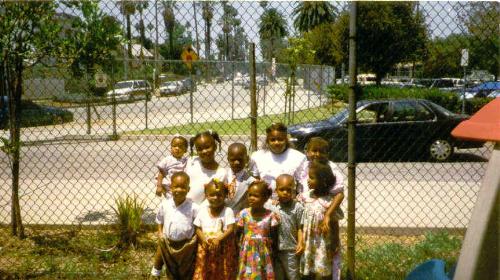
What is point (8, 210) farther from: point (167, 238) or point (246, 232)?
point (246, 232)

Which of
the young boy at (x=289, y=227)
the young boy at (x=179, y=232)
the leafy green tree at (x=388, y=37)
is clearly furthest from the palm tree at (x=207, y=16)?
the leafy green tree at (x=388, y=37)

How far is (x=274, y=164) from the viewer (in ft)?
11.8

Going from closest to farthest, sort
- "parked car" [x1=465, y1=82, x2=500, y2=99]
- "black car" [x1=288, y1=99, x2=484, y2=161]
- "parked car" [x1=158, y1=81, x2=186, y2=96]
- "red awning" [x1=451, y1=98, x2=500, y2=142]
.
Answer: "red awning" [x1=451, y1=98, x2=500, y2=142] → "parked car" [x1=465, y1=82, x2=500, y2=99] → "black car" [x1=288, y1=99, x2=484, y2=161] → "parked car" [x1=158, y1=81, x2=186, y2=96]

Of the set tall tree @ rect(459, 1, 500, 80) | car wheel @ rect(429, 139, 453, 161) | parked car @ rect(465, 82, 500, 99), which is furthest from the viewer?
car wheel @ rect(429, 139, 453, 161)

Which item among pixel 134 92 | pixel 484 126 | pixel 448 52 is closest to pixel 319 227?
pixel 484 126

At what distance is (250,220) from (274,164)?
1.81ft

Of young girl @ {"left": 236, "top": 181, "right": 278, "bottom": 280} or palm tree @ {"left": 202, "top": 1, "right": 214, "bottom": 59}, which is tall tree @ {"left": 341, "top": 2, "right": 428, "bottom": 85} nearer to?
palm tree @ {"left": 202, "top": 1, "right": 214, "bottom": 59}

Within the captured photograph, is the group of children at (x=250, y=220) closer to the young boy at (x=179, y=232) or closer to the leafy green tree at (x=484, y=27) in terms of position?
the young boy at (x=179, y=232)

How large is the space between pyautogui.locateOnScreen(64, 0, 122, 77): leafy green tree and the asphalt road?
1.72 meters

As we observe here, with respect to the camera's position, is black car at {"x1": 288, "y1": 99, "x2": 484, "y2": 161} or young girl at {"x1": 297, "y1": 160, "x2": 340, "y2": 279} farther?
black car at {"x1": 288, "y1": 99, "x2": 484, "y2": 161}

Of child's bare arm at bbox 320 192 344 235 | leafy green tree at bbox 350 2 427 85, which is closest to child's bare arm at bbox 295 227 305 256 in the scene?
child's bare arm at bbox 320 192 344 235

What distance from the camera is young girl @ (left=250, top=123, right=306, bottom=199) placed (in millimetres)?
3566

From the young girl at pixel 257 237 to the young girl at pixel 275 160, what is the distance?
13.2 inches

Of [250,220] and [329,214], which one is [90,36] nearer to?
[250,220]
